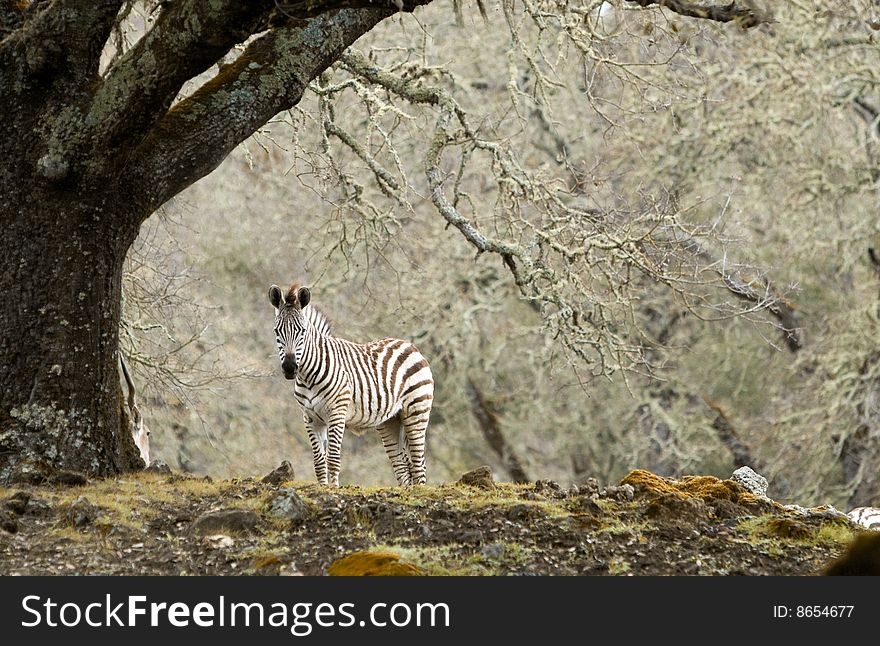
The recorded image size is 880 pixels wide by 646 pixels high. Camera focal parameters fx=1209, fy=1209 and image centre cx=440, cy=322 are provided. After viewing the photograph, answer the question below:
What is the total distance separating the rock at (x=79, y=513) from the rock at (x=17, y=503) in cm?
22

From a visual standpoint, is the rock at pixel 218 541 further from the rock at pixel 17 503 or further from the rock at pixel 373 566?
the rock at pixel 17 503

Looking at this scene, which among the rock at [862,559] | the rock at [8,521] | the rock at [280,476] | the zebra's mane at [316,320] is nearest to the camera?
the rock at [862,559]

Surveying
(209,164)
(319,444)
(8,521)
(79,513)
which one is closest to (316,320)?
(319,444)

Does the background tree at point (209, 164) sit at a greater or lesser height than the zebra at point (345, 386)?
greater

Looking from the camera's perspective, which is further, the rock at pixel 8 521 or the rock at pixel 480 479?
the rock at pixel 480 479

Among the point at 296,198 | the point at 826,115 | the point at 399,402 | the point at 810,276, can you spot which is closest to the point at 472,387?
the point at 296,198

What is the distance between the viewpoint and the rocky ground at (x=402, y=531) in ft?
20.4

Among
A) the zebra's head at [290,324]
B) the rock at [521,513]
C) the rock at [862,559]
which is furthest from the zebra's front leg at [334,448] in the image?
the rock at [862,559]

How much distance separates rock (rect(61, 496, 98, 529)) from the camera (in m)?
6.92

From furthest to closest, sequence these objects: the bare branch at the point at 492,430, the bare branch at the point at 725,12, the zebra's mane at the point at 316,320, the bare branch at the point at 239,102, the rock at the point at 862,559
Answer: the bare branch at the point at 492,430 < the zebra's mane at the point at 316,320 < the bare branch at the point at 239,102 < the bare branch at the point at 725,12 < the rock at the point at 862,559

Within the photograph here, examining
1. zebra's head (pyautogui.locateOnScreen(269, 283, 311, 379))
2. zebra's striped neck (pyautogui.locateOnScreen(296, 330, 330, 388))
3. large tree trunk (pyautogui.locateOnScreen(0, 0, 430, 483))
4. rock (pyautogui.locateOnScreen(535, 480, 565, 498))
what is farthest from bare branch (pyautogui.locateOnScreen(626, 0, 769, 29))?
zebra's striped neck (pyautogui.locateOnScreen(296, 330, 330, 388))

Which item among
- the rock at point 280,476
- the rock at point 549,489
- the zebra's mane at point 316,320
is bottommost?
the rock at point 549,489

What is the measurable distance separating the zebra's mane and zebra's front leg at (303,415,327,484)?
2.57 ft

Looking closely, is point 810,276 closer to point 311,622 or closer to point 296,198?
point 296,198
